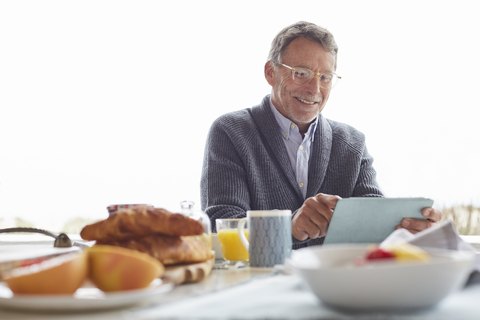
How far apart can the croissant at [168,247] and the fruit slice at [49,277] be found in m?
0.18

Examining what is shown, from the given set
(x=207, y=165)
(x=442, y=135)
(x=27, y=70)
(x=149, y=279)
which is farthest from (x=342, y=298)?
(x=27, y=70)

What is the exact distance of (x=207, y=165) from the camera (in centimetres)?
196

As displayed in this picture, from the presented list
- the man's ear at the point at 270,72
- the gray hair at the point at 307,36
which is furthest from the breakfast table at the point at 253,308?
the man's ear at the point at 270,72

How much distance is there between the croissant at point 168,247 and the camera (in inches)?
28.3

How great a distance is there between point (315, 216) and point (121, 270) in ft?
2.87

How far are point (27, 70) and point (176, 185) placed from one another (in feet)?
4.80

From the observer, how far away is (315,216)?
4.40 ft

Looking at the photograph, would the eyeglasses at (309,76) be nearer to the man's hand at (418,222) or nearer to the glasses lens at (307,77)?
the glasses lens at (307,77)

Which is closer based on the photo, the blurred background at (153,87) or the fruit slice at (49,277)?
the fruit slice at (49,277)

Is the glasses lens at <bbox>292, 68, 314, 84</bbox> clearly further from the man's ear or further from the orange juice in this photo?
the orange juice

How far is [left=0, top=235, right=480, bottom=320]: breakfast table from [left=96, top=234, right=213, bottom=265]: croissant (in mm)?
88

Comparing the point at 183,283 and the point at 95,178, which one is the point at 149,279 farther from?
the point at 95,178

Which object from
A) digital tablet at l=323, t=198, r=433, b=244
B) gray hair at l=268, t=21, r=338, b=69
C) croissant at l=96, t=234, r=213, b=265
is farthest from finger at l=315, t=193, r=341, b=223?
gray hair at l=268, t=21, r=338, b=69

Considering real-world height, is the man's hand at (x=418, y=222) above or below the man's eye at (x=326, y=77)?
below
